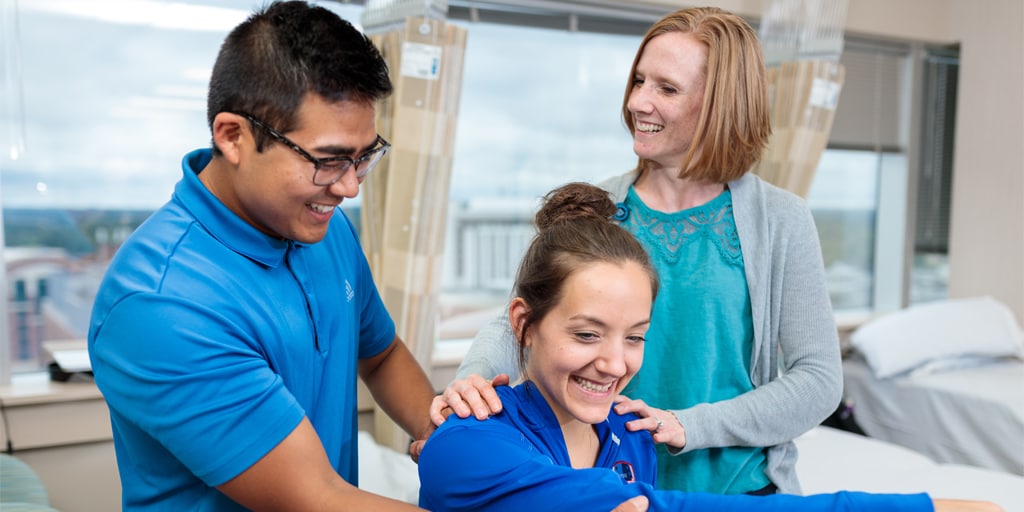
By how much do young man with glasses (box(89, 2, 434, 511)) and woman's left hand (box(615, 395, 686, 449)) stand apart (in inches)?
18.0

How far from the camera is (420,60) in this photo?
9.04ft

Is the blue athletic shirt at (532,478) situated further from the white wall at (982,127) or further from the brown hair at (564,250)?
the white wall at (982,127)

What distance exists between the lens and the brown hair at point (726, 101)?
1.46 m

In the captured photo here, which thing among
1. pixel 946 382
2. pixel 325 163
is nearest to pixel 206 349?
pixel 325 163

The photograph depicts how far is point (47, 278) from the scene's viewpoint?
9.46 feet

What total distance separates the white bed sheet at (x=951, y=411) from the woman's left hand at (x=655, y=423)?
251cm

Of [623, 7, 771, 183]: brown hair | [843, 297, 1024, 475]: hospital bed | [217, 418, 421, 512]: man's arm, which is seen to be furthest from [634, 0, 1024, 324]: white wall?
[217, 418, 421, 512]: man's arm

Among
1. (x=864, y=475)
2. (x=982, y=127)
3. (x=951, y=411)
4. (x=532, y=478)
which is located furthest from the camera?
(x=982, y=127)

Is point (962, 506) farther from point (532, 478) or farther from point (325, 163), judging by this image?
point (325, 163)

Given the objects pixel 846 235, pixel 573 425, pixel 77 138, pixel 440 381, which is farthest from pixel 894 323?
pixel 77 138

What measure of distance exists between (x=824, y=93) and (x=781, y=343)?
2.52 metres

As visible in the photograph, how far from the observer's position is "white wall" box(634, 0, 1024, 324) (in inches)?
165

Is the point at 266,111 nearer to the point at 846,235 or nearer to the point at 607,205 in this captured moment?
the point at 607,205

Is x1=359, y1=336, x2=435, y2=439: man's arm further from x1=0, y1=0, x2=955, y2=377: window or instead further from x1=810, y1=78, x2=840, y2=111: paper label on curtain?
x1=810, y1=78, x2=840, y2=111: paper label on curtain
